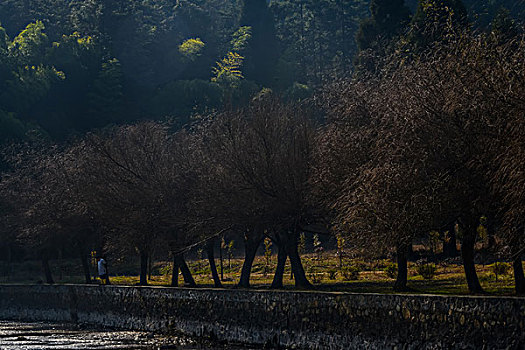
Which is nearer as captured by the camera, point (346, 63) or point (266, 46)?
point (346, 63)

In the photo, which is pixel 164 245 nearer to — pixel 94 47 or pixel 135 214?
pixel 135 214

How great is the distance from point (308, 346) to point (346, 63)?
315 feet

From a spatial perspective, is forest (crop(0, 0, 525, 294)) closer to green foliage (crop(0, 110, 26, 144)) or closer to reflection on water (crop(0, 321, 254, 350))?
green foliage (crop(0, 110, 26, 144))

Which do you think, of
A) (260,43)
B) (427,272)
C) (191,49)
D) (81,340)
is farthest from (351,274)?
(191,49)

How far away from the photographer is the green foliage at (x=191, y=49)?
5143 inches

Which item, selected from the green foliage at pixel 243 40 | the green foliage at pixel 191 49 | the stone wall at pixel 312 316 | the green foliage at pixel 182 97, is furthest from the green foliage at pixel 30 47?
the stone wall at pixel 312 316

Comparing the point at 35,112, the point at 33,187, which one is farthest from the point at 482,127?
the point at 35,112

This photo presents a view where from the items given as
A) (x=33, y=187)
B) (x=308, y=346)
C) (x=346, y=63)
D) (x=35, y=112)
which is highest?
(x=346, y=63)

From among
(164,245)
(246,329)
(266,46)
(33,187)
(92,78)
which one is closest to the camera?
(246,329)

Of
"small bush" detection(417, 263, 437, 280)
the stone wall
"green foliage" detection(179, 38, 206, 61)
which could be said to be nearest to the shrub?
"small bush" detection(417, 263, 437, 280)

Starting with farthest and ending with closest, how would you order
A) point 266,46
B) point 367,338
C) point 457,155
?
point 266,46 → point 457,155 → point 367,338

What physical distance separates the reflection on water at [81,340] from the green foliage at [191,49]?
3915 inches

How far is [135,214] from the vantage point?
41.8 metres

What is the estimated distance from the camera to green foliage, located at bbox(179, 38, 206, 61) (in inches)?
5143
